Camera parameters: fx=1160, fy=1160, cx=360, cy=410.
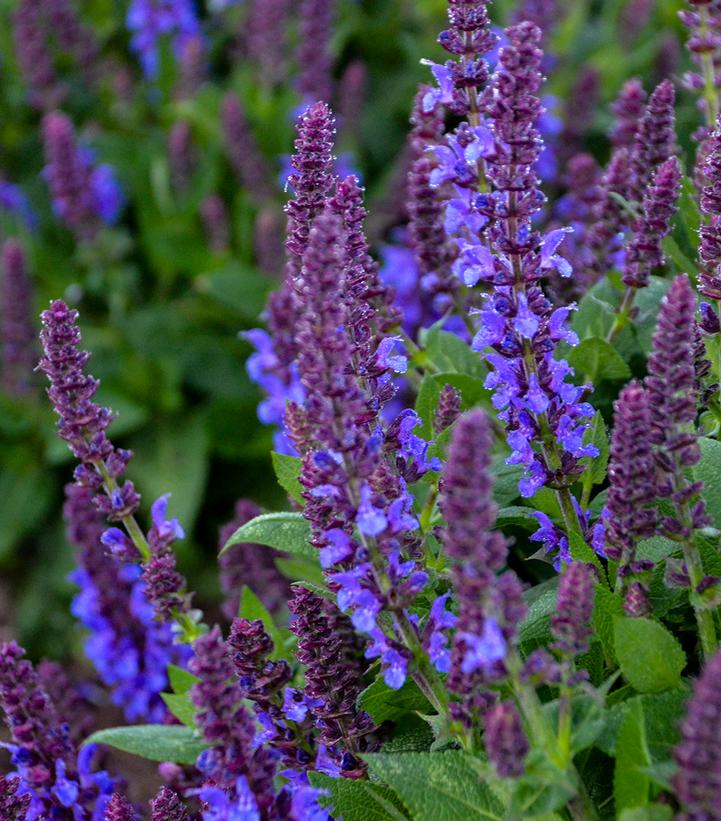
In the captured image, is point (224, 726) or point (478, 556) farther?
point (224, 726)

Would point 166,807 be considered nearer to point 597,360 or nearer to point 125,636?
point 597,360

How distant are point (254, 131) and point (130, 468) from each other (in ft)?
5.76


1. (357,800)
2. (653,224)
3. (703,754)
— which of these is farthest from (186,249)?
(703,754)

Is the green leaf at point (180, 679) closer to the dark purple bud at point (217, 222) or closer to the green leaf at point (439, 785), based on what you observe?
the green leaf at point (439, 785)

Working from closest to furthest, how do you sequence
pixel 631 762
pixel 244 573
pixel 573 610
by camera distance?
1. pixel 573 610
2. pixel 631 762
3. pixel 244 573

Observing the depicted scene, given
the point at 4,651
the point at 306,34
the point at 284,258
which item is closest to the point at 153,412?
the point at 284,258

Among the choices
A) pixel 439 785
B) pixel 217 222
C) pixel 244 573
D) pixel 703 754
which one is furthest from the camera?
pixel 217 222

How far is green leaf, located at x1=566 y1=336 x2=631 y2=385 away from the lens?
8.04ft

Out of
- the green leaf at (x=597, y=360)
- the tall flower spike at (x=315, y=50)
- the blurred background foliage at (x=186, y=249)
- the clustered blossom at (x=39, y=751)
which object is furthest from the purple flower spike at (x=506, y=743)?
the tall flower spike at (x=315, y=50)

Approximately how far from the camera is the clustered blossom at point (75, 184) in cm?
476

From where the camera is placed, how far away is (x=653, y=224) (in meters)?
2.27

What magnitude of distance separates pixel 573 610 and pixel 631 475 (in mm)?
261

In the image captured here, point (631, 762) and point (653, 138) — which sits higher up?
point (653, 138)

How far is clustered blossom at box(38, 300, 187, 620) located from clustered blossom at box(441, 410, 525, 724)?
827 mm
